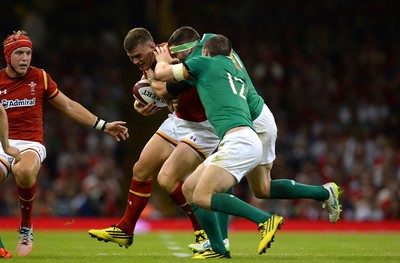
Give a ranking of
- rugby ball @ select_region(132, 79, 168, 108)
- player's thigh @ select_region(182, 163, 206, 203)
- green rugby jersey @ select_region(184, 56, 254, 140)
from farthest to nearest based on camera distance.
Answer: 1. rugby ball @ select_region(132, 79, 168, 108)
2. player's thigh @ select_region(182, 163, 206, 203)
3. green rugby jersey @ select_region(184, 56, 254, 140)

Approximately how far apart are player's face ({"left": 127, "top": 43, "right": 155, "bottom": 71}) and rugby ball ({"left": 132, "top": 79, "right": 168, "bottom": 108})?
0.22 metres

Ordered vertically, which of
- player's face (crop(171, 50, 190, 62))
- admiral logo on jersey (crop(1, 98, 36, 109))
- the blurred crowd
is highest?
player's face (crop(171, 50, 190, 62))

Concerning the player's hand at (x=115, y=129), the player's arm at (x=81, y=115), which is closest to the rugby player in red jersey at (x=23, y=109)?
the player's arm at (x=81, y=115)

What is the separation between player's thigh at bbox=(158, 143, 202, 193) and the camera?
9.12 m

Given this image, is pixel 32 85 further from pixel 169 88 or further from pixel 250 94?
pixel 250 94

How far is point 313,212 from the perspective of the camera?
59.7 feet

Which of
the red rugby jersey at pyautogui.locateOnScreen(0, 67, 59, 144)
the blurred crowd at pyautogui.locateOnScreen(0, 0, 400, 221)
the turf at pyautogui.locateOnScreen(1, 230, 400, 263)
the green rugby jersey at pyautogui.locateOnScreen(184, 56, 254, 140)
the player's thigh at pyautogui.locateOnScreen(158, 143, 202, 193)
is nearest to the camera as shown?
the green rugby jersey at pyautogui.locateOnScreen(184, 56, 254, 140)

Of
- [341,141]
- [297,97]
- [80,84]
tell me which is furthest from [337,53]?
[80,84]

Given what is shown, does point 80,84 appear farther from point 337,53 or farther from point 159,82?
point 159,82

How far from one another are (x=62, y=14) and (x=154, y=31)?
2.49 meters

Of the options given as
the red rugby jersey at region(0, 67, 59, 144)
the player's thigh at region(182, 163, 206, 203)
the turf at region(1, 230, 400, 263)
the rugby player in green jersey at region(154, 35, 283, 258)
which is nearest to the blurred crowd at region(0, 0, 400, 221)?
the turf at region(1, 230, 400, 263)

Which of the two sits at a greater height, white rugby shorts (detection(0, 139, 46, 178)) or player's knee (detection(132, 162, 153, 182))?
white rugby shorts (detection(0, 139, 46, 178))

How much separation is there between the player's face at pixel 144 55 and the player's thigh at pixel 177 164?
2.94ft

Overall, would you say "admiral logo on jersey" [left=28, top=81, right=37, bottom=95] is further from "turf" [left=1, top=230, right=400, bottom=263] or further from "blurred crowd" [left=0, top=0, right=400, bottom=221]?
"blurred crowd" [left=0, top=0, right=400, bottom=221]
